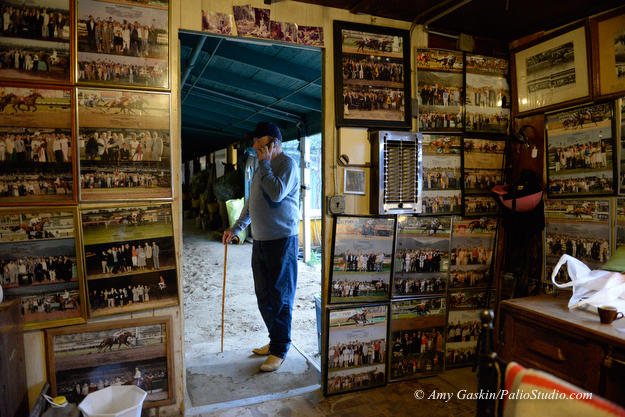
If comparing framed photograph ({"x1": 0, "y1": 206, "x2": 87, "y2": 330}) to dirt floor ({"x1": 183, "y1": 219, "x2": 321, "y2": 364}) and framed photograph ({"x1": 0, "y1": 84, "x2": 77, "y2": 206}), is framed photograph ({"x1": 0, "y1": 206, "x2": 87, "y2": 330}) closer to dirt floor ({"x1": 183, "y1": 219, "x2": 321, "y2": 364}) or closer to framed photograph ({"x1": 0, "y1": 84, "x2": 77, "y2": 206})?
framed photograph ({"x1": 0, "y1": 84, "x2": 77, "y2": 206})

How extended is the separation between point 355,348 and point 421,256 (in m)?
0.83

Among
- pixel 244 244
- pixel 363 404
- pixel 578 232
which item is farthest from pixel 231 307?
pixel 244 244

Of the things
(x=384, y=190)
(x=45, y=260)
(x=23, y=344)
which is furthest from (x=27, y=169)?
(x=384, y=190)

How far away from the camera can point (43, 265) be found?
1.96 metres

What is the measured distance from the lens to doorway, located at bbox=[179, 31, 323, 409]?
3.07m

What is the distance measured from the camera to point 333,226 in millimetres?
2535

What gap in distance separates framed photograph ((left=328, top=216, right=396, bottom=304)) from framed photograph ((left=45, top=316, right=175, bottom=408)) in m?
1.14

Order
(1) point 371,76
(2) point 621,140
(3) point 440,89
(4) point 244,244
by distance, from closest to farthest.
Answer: (2) point 621,140
(1) point 371,76
(3) point 440,89
(4) point 244,244

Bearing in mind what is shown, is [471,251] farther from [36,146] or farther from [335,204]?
[36,146]

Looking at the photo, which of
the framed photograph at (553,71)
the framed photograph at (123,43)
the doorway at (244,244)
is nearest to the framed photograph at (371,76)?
the doorway at (244,244)

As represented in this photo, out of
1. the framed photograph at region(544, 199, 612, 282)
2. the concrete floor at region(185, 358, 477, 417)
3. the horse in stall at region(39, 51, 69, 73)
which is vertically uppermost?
the horse in stall at region(39, 51, 69, 73)

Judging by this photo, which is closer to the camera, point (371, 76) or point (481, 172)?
point (371, 76)

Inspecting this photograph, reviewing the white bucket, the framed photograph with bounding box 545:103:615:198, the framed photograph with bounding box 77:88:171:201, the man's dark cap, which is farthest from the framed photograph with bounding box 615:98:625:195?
the white bucket

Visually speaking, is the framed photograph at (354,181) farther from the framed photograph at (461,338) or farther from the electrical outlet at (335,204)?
the framed photograph at (461,338)
